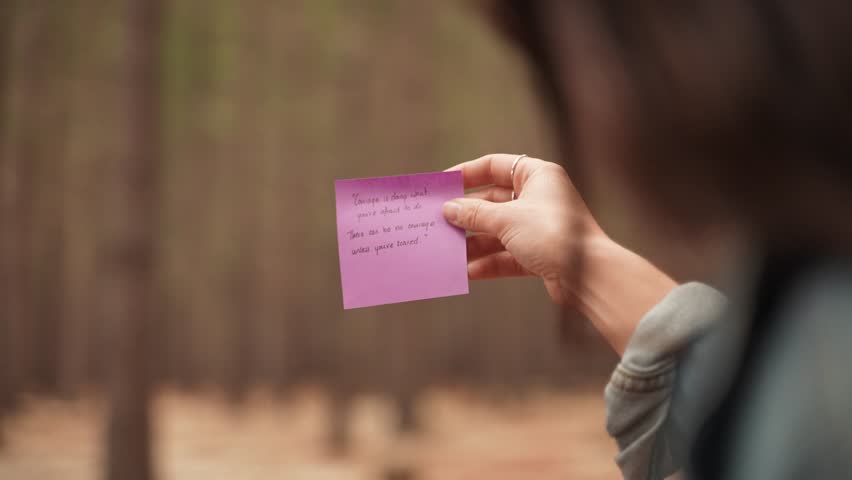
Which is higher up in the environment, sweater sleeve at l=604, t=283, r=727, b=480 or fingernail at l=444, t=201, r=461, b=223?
fingernail at l=444, t=201, r=461, b=223

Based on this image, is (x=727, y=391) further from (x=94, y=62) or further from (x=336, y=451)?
(x=94, y=62)

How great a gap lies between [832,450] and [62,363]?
28.4 feet

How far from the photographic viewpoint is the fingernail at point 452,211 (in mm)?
1237

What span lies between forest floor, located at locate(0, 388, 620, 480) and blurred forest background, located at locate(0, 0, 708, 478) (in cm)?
16

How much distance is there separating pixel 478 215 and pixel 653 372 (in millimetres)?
407

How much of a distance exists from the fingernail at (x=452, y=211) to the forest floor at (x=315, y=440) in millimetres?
3695

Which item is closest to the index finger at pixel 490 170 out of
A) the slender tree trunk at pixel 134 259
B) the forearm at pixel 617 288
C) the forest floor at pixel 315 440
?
the forearm at pixel 617 288

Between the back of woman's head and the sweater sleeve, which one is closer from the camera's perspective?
the back of woman's head

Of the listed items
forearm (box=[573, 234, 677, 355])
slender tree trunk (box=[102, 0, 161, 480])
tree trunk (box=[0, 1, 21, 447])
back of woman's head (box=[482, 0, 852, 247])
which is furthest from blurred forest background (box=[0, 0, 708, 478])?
back of woman's head (box=[482, 0, 852, 247])

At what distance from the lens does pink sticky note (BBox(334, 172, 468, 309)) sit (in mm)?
1233

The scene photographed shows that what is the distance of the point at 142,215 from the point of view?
373 cm

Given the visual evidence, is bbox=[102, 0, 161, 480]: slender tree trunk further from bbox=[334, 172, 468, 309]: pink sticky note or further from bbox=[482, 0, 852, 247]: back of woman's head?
bbox=[482, 0, 852, 247]: back of woman's head

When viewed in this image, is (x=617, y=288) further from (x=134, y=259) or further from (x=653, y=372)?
(x=134, y=259)

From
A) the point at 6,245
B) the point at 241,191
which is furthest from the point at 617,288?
the point at 241,191
